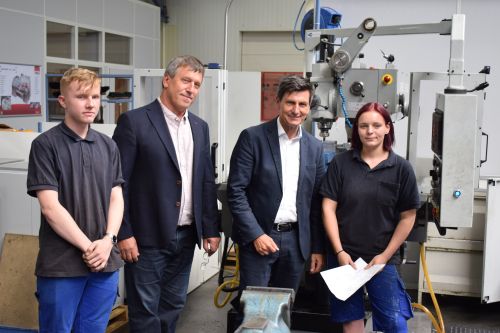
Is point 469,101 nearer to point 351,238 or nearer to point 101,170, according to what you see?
point 351,238

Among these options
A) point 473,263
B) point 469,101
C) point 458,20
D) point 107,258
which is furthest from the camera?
point 473,263

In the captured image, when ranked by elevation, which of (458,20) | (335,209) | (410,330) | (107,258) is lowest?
(410,330)

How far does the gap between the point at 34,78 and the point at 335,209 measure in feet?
15.0

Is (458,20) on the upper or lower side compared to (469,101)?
upper

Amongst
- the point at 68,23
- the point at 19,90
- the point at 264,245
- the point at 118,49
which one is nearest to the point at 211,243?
the point at 264,245

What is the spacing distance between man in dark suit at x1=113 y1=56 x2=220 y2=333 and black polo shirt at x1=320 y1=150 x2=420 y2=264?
53 centimetres

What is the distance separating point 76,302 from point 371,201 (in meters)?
1.12

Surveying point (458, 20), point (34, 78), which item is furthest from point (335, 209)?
point (34, 78)

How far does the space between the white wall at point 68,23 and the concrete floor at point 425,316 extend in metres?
2.96

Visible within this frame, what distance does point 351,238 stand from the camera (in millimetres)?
2279

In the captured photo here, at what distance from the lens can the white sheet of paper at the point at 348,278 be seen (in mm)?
2248

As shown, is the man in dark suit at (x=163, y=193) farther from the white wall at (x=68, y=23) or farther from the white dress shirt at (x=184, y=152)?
the white wall at (x=68, y=23)

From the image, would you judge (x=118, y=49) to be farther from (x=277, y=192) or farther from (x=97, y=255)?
(x=97, y=255)

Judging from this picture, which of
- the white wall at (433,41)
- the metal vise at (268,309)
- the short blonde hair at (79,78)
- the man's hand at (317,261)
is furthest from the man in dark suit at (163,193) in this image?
the white wall at (433,41)
